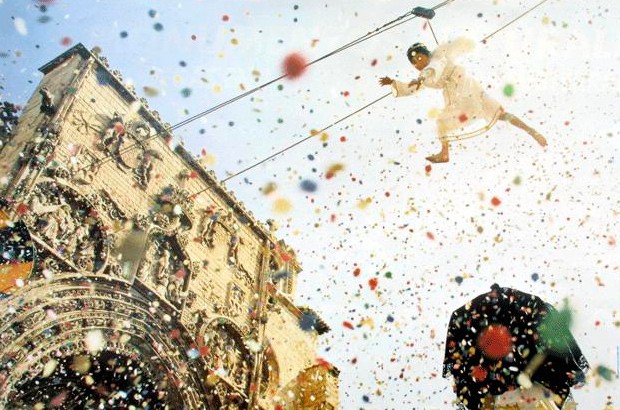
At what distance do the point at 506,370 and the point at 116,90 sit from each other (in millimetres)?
9856

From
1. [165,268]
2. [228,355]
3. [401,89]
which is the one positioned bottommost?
[228,355]

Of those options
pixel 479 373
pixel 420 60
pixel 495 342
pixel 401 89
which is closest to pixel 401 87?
pixel 401 89

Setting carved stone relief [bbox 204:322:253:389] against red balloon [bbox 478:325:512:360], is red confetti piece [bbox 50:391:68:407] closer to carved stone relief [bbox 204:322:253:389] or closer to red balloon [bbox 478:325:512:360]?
carved stone relief [bbox 204:322:253:389]

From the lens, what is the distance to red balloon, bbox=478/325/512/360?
532cm

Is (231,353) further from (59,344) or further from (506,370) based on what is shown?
(506,370)

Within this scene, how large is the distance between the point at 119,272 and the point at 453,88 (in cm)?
698

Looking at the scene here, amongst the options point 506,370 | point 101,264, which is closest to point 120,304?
point 101,264

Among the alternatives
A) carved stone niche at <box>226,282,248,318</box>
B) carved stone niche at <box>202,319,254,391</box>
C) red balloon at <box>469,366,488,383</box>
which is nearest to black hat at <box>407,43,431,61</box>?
red balloon at <box>469,366,488,383</box>

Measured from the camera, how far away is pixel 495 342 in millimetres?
5375

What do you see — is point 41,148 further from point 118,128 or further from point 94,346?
point 94,346

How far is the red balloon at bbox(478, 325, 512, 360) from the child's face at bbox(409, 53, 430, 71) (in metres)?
3.41

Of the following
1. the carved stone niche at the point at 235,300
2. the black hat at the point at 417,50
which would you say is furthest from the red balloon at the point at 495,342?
the carved stone niche at the point at 235,300

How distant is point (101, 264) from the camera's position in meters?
9.02

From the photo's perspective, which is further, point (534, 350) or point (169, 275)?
point (169, 275)
